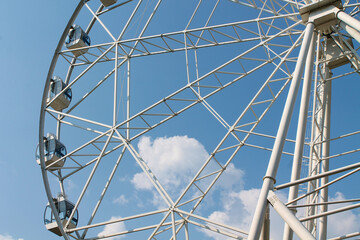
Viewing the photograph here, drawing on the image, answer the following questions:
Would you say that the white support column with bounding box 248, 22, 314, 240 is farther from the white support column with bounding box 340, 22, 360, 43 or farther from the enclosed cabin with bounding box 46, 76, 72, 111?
the enclosed cabin with bounding box 46, 76, 72, 111

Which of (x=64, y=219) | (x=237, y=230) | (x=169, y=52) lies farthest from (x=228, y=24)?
(x=64, y=219)

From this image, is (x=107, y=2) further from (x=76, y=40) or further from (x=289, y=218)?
(x=289, y=218)

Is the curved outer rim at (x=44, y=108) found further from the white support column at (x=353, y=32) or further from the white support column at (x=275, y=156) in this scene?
the white support column at (x=353, y=32)

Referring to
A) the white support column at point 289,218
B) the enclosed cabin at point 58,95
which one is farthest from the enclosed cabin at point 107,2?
the white support column at point 289,218

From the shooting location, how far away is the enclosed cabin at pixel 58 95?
2362cm

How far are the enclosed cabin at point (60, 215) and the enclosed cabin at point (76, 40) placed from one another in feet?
25.8

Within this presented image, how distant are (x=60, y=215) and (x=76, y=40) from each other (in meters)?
9.34

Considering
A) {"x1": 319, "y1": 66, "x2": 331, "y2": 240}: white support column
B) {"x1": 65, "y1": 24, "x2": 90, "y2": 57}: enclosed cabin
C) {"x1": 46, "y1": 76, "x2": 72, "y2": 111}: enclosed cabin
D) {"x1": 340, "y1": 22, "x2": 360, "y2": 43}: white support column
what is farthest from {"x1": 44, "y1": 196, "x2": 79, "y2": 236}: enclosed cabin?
{"x1": 340, "y1": 22, "x2": 360, "y2": 43}: white support column

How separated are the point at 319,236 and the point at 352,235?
21.4 feet

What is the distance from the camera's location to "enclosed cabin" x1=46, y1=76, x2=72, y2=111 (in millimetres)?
23620

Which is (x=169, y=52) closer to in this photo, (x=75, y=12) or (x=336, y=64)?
(x=75, y=12)

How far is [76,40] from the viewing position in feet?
79.7

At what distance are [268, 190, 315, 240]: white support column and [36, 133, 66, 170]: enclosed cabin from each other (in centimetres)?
1507

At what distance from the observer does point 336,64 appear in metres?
19.2
